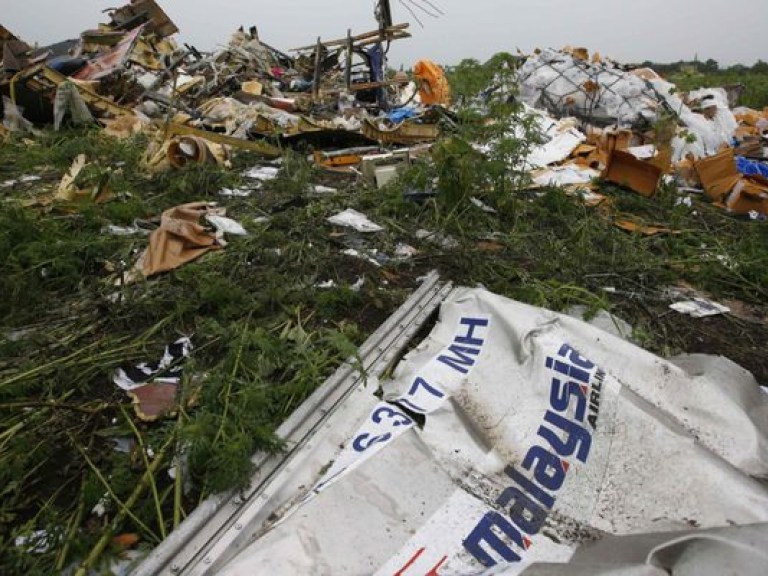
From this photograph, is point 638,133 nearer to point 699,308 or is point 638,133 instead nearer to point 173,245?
point 699,308

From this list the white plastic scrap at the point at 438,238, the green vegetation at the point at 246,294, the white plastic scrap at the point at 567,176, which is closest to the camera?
the green vegetation at the point at 246,294

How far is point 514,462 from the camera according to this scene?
156 cm

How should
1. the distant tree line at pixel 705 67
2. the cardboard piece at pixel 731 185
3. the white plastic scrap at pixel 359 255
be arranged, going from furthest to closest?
the distant tree line at pixel 705 67
the cardboard piece at pixel 731 185
the white plastic scrap at pixel 359 255

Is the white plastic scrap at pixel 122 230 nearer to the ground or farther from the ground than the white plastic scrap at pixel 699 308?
farther from the ground

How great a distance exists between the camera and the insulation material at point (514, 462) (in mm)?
1282

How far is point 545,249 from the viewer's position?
3301 millimetres

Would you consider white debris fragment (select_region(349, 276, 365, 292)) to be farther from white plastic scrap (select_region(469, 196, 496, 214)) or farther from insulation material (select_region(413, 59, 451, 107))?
insulation material (select_region(413, 59, 451, 107))

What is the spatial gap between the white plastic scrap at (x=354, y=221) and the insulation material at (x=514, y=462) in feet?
5.69

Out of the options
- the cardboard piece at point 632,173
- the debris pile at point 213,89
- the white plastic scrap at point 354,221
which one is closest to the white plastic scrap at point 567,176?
the cardboard piece at point 632,173

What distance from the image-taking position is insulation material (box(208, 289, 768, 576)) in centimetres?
128

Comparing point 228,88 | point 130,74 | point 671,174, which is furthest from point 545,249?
point 130,74

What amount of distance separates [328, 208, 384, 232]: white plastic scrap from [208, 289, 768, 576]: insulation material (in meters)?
1.73

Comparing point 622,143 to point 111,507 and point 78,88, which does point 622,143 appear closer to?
point 111,507

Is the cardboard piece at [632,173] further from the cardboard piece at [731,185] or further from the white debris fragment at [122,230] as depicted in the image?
the white debris fragment at [122,230]
